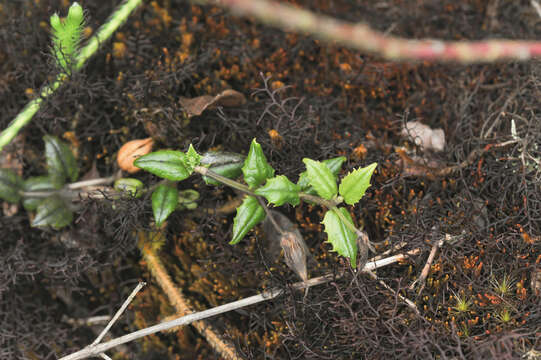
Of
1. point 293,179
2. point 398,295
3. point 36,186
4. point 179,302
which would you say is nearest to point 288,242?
point 293,179

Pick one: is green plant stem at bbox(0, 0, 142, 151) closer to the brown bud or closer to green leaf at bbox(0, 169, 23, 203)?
green leaf at bbox(0, 169, 23, 203)

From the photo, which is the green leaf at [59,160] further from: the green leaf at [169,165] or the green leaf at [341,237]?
the green leaf at [341,237]

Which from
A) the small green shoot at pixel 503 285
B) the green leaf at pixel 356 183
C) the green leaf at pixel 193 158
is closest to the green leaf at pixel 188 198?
the green leaf at pixel 193 158

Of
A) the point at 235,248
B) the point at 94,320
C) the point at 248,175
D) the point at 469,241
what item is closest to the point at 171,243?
the point at 235,248

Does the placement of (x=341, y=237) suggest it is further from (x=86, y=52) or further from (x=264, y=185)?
(x=86, y=52)

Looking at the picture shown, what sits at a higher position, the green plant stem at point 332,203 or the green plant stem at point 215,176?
the green plant stem at point 215,176

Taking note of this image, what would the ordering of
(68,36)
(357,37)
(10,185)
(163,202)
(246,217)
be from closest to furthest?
(357,37), (246,217), (163,202), (68,36), (10,185)

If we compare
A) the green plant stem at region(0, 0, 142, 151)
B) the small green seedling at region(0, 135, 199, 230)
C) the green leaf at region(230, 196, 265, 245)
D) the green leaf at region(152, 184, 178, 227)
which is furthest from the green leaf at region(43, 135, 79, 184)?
the green leaf at region(230, 196, 265, 245)
